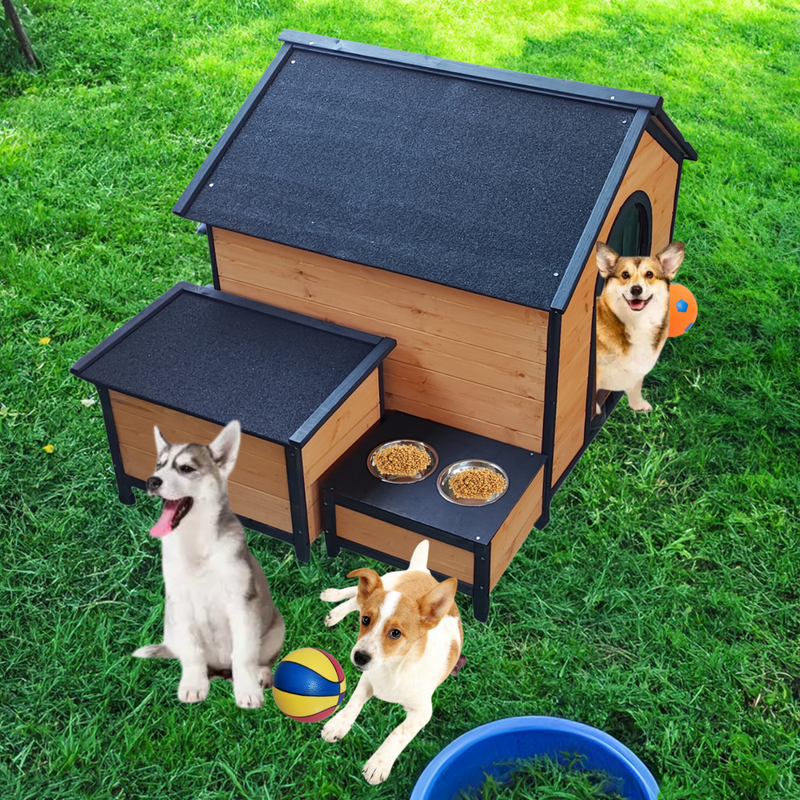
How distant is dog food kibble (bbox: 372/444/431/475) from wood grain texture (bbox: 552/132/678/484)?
0.54m

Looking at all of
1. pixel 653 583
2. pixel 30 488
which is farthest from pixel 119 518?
pixel 653 583

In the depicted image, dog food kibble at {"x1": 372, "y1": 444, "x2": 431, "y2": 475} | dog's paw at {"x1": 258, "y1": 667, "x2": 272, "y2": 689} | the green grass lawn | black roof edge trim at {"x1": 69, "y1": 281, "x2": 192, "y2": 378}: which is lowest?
the green grass lawn

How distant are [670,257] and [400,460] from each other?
51.9 inches

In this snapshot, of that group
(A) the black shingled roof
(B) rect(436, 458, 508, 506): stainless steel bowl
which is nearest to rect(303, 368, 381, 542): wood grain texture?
(B) rect(436, 458, 508, 506): stainless steel bowl

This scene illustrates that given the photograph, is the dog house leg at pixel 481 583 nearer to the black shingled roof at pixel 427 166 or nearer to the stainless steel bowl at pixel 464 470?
the stainless steel bowl at pixel 464 470

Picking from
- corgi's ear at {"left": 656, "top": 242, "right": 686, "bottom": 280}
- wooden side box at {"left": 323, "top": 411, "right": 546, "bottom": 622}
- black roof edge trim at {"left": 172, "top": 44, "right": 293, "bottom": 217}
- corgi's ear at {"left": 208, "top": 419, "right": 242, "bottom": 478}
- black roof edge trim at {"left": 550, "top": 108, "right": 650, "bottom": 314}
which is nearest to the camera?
corgi's ear at {"left": 208, "top": 419, "right": 242, "bottom": 478}

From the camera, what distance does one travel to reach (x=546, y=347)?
364 centimetres

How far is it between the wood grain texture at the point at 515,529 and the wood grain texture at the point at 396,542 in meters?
0.10

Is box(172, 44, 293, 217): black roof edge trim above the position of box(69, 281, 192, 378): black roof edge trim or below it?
above

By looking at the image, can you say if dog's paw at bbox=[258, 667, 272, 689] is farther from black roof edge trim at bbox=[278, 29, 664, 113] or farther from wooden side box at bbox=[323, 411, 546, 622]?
black roof edge trim at bbox=[278, 29, 664, 113]

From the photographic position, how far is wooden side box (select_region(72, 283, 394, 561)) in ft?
12.0

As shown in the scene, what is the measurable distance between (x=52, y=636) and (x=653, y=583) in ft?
7.18

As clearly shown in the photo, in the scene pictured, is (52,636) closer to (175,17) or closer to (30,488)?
(30,488)

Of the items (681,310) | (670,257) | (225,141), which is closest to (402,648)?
(670,257)
